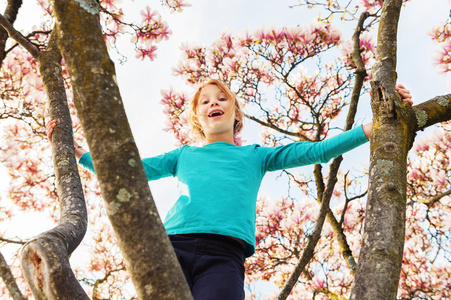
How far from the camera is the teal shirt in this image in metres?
1.92

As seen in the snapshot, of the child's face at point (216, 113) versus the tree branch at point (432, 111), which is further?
the child's face at point (216, 113)

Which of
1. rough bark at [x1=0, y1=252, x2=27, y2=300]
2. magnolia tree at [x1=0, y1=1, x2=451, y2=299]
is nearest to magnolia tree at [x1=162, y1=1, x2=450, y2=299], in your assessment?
magnolia tree at [x1=0, y1=1, x2=451, y2=299]

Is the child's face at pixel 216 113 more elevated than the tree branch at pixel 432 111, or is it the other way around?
the child's face at pixel 216 113

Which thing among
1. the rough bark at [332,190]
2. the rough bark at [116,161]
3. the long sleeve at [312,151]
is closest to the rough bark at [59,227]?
the rough bark at [116,161]

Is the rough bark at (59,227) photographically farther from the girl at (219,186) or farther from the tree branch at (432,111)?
the tree branch at (432,111)

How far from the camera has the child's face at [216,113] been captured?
241 centimetres

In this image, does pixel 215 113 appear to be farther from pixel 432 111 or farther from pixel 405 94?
pixel 432 111

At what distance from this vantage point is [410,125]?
141 cm

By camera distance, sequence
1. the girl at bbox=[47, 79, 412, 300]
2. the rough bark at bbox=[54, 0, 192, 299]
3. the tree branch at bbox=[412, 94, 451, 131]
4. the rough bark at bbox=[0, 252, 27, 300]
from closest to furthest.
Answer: the rough bark at bbox=[54, 0, 192, 299], the tree branch at bbox=[412, 94, 451, 131], the girl at bbox=[47, 79, 412, 300], the rough bark at bbox=[0, 252, 27, 300]

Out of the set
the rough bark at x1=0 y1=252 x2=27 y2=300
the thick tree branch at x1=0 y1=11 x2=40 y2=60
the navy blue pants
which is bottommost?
the rough bark at x1=0 y1=252 x2=27 y2=300

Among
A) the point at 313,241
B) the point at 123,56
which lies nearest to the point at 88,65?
the point at 313,241

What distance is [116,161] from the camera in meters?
0.85

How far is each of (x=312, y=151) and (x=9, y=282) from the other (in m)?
2.19

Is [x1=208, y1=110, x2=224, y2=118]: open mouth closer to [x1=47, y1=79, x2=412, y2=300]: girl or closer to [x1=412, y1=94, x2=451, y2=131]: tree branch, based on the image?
[x1=47, y1=79, x2=412, y2=300]: girl
